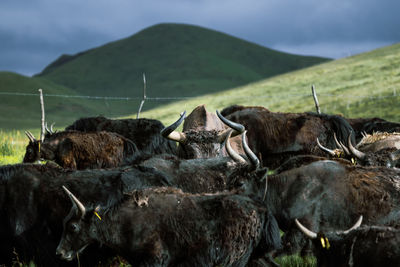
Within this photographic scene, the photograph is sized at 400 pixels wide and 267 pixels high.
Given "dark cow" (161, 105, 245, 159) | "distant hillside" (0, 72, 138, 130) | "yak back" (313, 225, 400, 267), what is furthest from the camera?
"distant hillside" (0, 72, 138, 130)

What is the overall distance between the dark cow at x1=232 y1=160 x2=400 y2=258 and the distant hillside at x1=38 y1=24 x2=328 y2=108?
77625 millimetres

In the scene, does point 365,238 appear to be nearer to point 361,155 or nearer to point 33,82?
point 361,155

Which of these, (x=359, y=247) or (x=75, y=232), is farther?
(x=75, y=232)

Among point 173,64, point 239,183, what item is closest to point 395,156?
point 239,183

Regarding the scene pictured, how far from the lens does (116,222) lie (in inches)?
189

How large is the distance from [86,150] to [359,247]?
21.9ft

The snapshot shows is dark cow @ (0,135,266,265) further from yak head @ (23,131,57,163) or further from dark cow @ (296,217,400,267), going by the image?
yak head @ (23,131,57,163)

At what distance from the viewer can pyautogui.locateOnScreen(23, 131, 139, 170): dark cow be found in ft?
31.7

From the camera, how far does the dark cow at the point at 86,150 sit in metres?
9.65

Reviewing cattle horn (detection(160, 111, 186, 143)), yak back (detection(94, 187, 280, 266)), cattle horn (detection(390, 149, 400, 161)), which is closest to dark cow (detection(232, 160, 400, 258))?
yak back (detection(94, 187, 280, 266))

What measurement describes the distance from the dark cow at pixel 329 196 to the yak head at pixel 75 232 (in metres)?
1.86

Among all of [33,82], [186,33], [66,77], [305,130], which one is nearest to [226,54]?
[186,33]

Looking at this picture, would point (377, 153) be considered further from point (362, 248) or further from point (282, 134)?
point (362, 248)

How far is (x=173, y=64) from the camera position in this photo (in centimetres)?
11350
